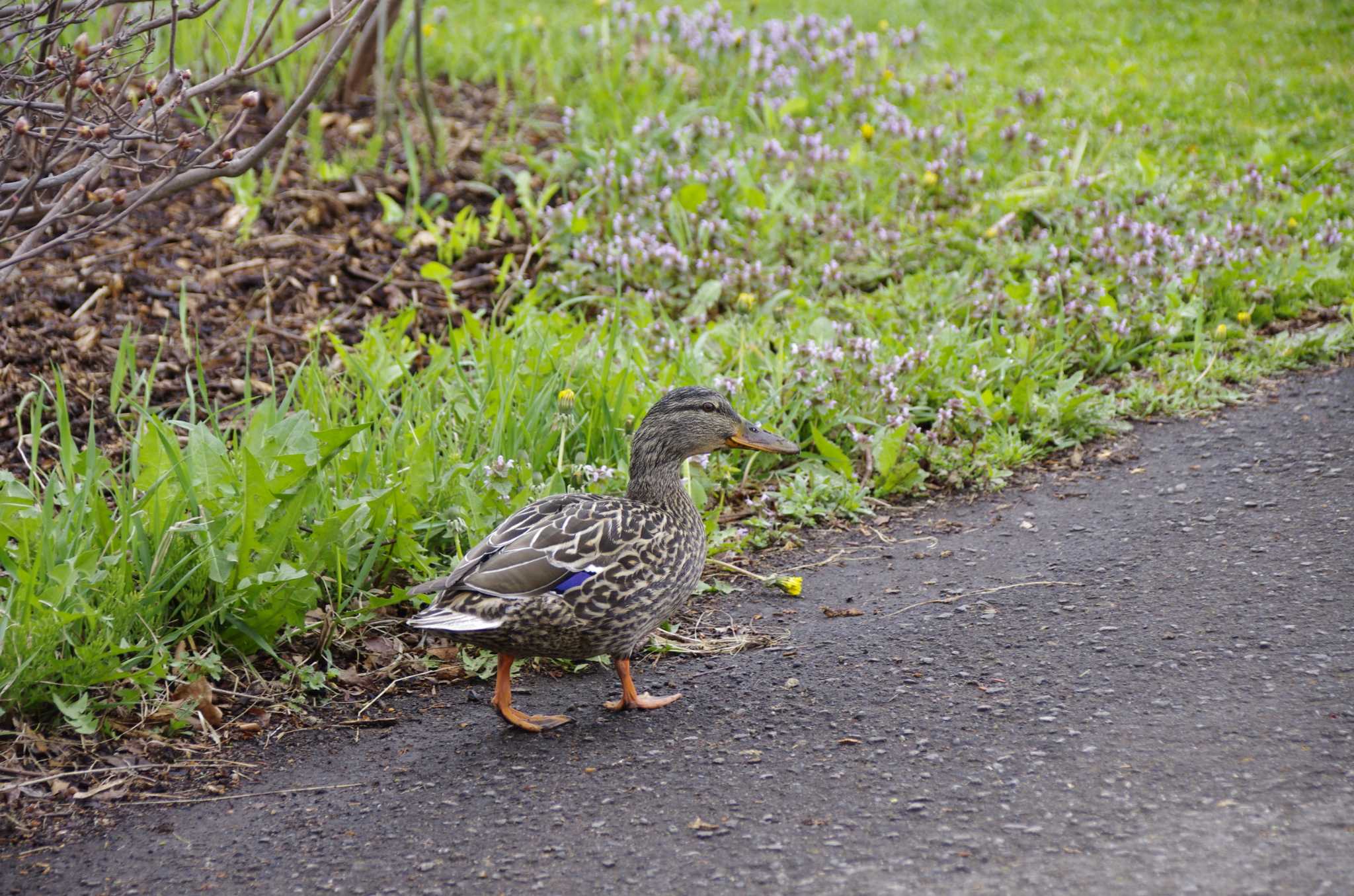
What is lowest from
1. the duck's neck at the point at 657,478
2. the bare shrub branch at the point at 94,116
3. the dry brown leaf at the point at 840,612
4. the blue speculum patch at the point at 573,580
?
the dry brown leaf at the point at 840,612

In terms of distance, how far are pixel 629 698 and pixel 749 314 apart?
3.31 m

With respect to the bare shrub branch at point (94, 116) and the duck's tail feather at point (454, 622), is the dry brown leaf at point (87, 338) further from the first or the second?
the duck's tail feather at point (454, 622)

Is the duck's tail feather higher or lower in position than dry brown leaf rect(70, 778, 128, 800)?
higher

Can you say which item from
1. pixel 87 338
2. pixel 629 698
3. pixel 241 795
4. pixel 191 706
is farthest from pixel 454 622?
pixel 87 338

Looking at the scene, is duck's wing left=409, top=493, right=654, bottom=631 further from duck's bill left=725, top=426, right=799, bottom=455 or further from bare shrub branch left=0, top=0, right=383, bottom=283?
bare shrub branch left=0, top=0, right=383, bottom=283

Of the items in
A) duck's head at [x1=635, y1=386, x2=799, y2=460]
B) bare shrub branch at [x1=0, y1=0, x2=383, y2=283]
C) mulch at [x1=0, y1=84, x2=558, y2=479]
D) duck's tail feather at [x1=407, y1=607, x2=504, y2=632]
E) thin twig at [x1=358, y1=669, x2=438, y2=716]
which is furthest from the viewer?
mulch at [x1=0, y1=84, x2=558, y2=479]

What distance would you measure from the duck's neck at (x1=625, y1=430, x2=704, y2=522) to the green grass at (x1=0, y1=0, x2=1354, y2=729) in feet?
2.28

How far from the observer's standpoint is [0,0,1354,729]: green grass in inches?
161

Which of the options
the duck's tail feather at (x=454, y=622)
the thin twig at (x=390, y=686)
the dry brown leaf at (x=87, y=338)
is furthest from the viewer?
the dry brown leaf at (x=87, y=338)

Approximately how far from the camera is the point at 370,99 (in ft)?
29.0

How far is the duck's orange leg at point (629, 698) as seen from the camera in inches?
154

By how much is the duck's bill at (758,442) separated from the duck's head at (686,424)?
54mm

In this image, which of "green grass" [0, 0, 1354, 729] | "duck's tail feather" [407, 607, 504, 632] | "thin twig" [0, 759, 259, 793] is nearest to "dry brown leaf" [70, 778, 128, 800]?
"thin twig" [0, 759, 259, 793]

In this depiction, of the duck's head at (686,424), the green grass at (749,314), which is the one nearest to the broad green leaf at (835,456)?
the green grass at (749,314)
